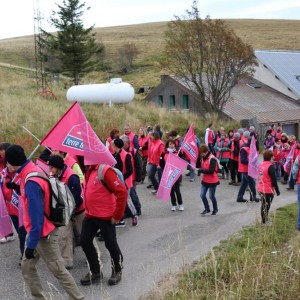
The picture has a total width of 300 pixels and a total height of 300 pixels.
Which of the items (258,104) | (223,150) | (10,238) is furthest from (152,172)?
(258,104)

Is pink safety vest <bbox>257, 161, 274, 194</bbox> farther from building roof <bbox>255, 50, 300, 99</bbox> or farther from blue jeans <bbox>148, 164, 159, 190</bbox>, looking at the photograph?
building roof <bbox>255, 50, 300, 99</bbox>

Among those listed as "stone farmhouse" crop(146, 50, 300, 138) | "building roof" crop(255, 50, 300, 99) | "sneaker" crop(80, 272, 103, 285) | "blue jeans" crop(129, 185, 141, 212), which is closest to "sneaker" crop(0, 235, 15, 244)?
"sneaker" crop(80, 272, 103, 285)

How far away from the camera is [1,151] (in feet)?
25.7

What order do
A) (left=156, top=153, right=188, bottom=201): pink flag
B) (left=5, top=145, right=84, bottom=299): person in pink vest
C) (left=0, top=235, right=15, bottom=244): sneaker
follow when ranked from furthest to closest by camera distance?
(left=156, top=153, right=188, bottom=201): pink flag, (left=0, top=235, right=15, bottom=244): sneaker, (left=5, top=145, right=84, bottom=299): person in pink vest

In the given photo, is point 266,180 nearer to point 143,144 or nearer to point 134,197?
point 134,197

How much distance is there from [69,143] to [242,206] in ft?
19.2

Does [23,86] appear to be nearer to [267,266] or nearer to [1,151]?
[1,151]

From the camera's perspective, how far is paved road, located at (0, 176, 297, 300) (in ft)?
20.2

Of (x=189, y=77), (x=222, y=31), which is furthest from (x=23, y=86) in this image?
(x=222, y=31)

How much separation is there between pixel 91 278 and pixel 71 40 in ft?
98.4

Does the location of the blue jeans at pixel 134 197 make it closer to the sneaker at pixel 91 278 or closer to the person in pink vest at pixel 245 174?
the person in pink vest at pixel 245 174

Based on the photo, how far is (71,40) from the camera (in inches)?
1336

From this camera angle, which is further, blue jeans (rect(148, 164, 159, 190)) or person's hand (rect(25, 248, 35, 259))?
blue jeans (rect(148, 164, 159, 190))

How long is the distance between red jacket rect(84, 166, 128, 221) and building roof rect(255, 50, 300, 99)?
1221 inches
